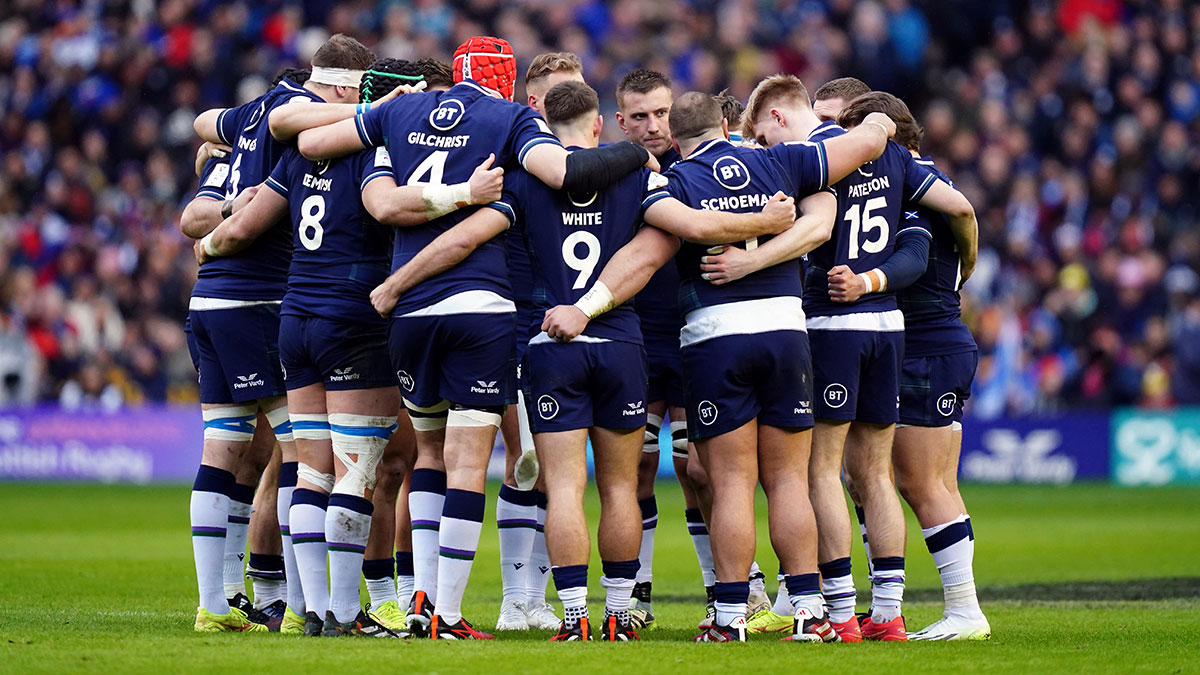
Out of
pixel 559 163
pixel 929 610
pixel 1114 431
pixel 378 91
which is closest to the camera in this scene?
pixel 559 163

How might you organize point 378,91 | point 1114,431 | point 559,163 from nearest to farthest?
point 559,163 → point 378,91 → point 1114,431

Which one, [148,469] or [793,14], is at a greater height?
[793,14]

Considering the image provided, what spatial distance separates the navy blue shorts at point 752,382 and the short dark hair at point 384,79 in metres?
2.09

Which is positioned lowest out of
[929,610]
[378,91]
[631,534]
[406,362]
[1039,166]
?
[929,610]

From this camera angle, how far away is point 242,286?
8.07 meters

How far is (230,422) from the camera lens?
818 cm

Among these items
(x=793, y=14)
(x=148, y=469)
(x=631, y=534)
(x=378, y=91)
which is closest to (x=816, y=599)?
(x=631, y=534)

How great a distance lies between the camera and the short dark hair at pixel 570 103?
7.39 metres

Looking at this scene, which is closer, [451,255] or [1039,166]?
[451,255]

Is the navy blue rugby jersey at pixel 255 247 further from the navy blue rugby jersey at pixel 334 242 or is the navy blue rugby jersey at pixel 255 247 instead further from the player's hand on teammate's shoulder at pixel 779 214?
the player's hand on teammate's shoulder at pixel 779 214

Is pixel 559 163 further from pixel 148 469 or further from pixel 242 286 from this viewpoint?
pixel 148 469

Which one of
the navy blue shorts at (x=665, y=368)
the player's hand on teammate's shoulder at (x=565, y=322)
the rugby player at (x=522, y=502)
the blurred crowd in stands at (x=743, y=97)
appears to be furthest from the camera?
the blurred crowd in stands at (x=743, y=97)

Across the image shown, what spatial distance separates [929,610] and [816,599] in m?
2.67

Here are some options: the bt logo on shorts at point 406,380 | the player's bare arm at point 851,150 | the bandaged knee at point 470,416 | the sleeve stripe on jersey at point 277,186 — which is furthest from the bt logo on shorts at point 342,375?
the player's bare arm at point 851,150
